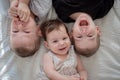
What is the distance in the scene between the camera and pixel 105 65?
150cm

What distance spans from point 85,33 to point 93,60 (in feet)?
0.43

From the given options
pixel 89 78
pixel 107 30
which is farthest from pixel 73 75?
pixel 107 30

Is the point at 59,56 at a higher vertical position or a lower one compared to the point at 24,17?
lower

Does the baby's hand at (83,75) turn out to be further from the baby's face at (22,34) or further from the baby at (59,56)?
the baby's face at (22,34)

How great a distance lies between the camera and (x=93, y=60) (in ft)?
4.92

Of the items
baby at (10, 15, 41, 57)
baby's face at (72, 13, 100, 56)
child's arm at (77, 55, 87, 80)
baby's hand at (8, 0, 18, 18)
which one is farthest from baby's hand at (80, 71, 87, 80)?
baby's hand at (8, 0, 18, 18)

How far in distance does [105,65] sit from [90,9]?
0.81 ft

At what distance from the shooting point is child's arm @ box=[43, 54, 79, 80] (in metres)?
1.43

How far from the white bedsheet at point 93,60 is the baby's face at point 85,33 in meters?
0.06

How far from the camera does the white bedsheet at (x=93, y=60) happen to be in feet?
4.91

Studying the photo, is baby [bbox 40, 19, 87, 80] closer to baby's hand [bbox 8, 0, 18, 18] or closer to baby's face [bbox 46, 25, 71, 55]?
baby's face [bbox 46, 25, 71, 55]

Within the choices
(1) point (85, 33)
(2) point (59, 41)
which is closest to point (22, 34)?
(2) point (59, 41)

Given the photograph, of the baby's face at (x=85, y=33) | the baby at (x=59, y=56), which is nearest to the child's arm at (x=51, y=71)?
the baby at (x=59, y=56)

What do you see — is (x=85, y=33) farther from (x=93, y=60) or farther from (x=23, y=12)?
(x=23, y=12)
